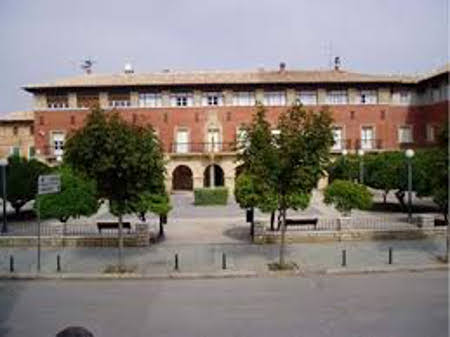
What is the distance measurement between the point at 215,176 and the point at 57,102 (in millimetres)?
15087

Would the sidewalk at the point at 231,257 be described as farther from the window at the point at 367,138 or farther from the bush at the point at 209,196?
the window at the point at 367,138

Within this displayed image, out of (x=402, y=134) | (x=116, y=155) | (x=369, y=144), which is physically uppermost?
(x=402, y=134)

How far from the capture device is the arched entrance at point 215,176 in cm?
5204

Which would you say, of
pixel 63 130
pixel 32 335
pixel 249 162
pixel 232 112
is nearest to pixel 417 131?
pixel 232 112

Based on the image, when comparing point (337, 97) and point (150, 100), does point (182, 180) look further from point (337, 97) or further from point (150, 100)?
point (337, 97)

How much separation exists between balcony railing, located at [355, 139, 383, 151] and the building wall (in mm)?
32214

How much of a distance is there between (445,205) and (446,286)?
5107 mm

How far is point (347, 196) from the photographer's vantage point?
23.9 m

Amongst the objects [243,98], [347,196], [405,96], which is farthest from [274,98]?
[347,196]

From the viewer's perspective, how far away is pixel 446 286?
13.7 meters

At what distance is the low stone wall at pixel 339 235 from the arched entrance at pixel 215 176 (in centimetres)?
3072

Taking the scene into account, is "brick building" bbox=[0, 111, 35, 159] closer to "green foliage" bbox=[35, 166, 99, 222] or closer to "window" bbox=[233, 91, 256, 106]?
"window" bbox=[233, 91, 256, 106]

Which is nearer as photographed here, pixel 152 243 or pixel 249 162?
pixel 249 162

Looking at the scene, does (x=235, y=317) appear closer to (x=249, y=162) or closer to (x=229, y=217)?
(x=249, y=162)
